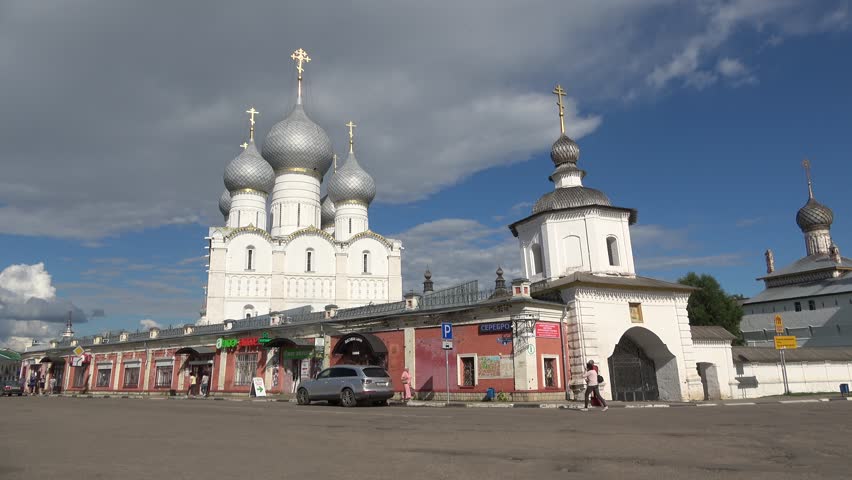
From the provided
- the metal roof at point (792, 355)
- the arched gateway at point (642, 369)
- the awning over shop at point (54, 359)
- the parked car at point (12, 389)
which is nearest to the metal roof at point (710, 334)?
the metal roof at point (792, 355)

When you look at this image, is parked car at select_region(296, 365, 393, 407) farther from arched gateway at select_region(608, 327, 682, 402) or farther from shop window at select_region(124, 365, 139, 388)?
shop window at select_region(124, 365, 139, 388)

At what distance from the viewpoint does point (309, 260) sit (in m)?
50.3

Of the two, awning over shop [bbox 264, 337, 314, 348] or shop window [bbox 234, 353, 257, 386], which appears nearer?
awning over shop [bbox 264, 337, 314, 348]

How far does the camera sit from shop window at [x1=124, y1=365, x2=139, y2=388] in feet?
127

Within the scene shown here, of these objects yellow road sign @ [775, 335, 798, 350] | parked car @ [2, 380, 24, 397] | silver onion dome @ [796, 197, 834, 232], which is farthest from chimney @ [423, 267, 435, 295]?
silver onion dome @ [796, 197, 834, 232]

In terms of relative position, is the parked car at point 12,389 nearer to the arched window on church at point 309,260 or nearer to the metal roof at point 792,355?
the arched window on church at point 309,260

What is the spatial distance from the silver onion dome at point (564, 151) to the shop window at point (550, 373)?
472 inches

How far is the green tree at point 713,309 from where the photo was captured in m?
45.4

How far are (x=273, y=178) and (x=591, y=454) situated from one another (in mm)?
47523

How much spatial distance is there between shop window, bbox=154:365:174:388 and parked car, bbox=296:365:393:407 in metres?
18.3

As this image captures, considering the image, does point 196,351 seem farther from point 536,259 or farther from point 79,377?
point 536,259

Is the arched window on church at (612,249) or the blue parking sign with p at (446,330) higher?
the arched window on church at (612,249)

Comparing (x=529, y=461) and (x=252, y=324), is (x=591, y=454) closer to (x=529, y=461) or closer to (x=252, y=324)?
(x=529, y=461)

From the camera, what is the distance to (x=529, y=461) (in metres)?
7.61
